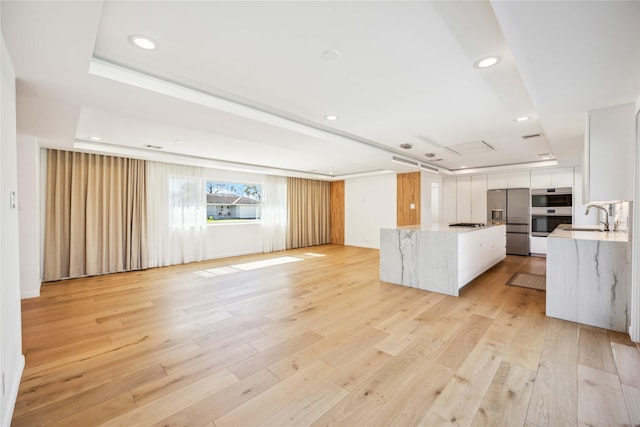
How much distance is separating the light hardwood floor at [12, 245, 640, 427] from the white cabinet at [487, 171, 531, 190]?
4.20 m

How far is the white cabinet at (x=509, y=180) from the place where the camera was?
6742 mm

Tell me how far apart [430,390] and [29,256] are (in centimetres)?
507

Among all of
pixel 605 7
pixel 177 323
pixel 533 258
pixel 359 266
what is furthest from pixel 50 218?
pixel 533 258

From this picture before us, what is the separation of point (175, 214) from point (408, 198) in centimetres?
564

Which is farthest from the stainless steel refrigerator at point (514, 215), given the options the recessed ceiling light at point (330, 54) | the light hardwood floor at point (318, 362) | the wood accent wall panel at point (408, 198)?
the recessed ceiling light at point (330, 54)

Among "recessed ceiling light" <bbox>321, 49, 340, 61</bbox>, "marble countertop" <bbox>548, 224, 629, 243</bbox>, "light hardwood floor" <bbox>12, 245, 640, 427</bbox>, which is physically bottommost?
"light hardwood floor" <bbox>12, 245, 640, 427</bbox>

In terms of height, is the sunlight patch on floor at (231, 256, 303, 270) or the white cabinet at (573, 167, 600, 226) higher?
the white cabinet at (573, 167, 600, 226)

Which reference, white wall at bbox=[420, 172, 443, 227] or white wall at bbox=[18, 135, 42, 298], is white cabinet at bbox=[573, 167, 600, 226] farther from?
white wall at bbox=[18, 135, 42, 298]

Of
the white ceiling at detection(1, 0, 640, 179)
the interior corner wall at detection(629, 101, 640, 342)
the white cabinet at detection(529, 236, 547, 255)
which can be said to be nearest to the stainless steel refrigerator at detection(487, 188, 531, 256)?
the white cabinet at detection(529, 236, 547, 255)

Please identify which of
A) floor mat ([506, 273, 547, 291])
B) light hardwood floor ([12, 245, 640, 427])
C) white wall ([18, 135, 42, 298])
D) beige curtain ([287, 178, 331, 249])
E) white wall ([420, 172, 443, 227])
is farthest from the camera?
beige curtain ([287, 178, 331, 249])

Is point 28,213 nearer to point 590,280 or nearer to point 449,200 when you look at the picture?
point 590,280

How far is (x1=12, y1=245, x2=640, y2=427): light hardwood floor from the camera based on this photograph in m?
1.58

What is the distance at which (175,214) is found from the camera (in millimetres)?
5973

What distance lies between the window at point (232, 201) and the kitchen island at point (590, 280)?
6.41 m
